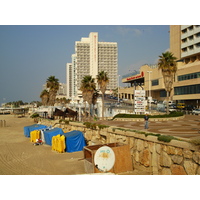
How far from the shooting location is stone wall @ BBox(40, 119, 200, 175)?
33.5 feet

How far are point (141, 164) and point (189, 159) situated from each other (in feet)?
13.2

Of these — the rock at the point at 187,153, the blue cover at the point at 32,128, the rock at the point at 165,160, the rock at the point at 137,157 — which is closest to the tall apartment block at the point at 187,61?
the blue cover at the point at 32,128

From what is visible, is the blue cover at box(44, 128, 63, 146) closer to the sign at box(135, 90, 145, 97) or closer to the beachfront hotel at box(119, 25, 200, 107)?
the sign at box(135, 90, 145, 97)

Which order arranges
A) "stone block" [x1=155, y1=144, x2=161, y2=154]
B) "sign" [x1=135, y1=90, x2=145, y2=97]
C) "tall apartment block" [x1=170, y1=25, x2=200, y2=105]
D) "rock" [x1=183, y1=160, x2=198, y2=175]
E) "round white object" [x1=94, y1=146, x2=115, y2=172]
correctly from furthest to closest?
"tall apartment block" [x1=170, y1=25, x2=200, y2=105] < "sign" [x1=135, y1=90, x2=145, y2=97] < "stone block" [x1=155, y1=144, x2=161, y2=154] < "round white object" [x1=94, y1=146, x2=115, y2=172] < "rock" [x1=183, y1=160, x2=198, y2=175]

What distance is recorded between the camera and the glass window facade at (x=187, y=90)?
4831cm

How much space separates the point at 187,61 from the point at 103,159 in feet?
192

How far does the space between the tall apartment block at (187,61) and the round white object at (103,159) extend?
42.5m

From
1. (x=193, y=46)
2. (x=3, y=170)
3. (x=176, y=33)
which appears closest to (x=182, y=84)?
(x=193, y=46)

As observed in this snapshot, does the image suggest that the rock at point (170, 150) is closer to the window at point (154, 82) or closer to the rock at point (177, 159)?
the rock at point (177, 159)

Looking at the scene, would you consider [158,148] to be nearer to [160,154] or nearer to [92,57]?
[160,154]

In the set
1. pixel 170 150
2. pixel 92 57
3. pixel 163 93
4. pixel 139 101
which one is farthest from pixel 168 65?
pixel 92 57

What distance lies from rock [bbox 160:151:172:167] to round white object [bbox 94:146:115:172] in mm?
3040

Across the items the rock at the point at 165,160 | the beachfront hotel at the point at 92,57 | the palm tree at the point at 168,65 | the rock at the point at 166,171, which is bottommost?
the rock at the point at 166,171

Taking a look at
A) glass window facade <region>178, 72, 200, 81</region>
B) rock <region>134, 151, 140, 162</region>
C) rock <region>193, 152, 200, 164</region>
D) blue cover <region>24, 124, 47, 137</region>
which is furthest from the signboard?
glass window facade <region>178, 72, 200, 81</region>
